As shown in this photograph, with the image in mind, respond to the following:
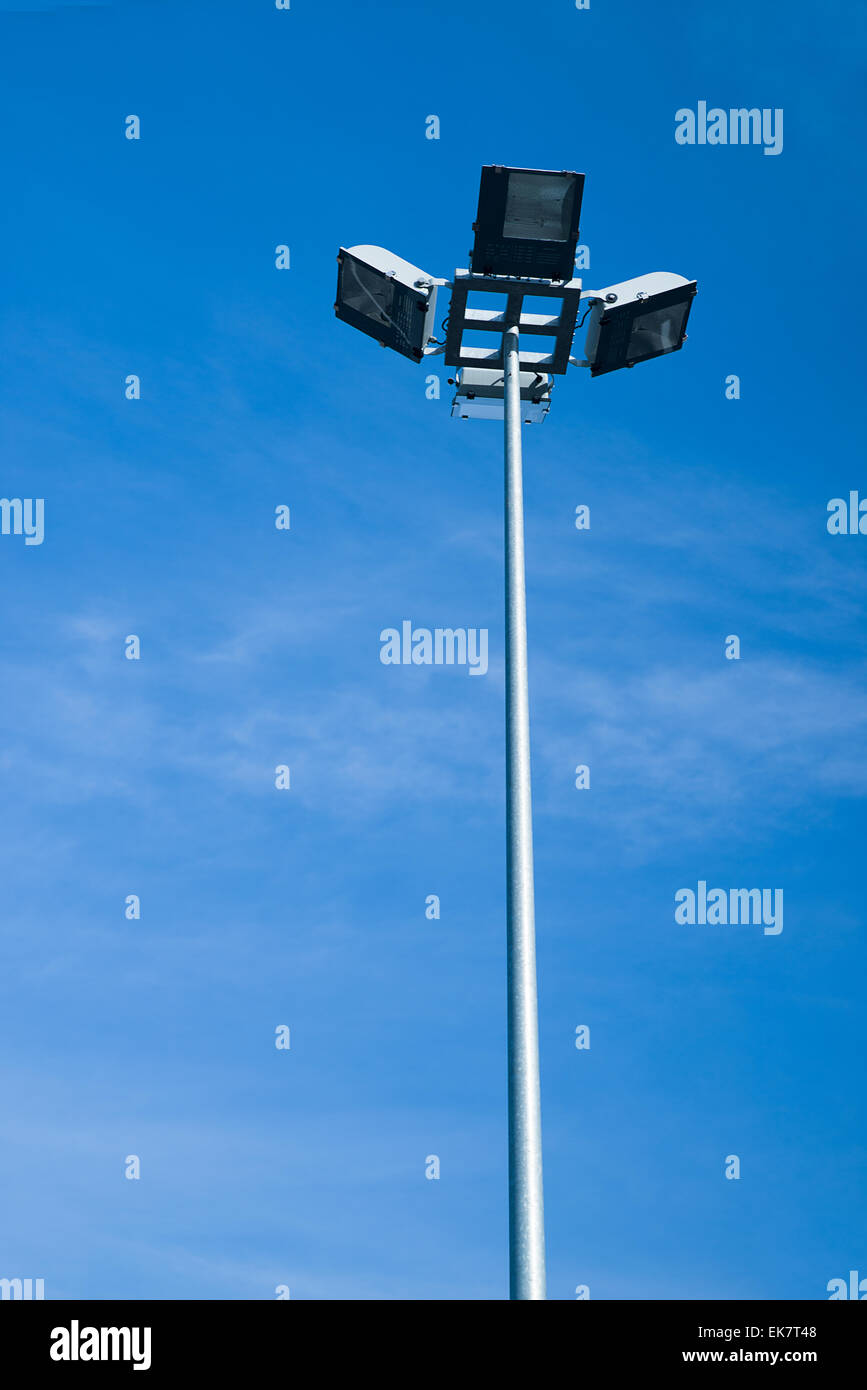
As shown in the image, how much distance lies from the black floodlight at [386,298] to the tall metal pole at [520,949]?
1542 mm

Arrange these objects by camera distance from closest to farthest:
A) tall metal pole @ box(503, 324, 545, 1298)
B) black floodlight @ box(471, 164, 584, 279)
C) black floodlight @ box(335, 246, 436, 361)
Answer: tall metal pole @ box(503, 324, 545, 1298) < black floodlight @ box(471, 164, 584, 279) < black floodlight @ box(335, 246, 436, 361)

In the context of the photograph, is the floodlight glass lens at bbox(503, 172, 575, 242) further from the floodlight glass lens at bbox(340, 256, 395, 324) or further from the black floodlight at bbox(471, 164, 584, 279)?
the floodlight glass lens at bbox(340, 256, 395, 324)

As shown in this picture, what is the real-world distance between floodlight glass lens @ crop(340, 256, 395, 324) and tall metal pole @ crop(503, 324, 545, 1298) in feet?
5.90

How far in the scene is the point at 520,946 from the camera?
9328 millimetres

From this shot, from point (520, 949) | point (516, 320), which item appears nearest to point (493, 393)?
point (516, 320)

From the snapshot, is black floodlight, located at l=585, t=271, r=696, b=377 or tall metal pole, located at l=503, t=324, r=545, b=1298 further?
black floodlight, located at l=585, t=271, r=696, b=377

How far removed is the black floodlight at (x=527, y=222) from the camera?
1155 cm

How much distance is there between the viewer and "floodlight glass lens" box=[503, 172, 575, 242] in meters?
11.5

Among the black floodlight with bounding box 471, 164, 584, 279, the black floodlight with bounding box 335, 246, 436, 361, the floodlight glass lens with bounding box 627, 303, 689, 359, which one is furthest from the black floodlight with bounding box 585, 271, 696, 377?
the black floodlight with bounding box 335, 246, 436, 361

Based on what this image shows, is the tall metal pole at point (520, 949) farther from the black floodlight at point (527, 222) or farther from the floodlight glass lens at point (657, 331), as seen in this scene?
the floodlight glass lens at point (657, 331)
